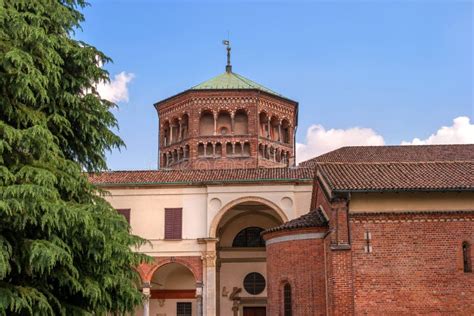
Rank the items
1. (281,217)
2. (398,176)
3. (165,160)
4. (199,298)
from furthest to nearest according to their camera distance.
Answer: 1. (165,160)
2. (281,217)
3. (199,298)
4. (398,176)

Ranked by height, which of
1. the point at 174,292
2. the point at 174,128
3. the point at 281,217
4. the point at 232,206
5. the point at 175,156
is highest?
the point at 174,128

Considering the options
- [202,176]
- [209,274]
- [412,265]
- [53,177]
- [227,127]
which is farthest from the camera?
[227,127]

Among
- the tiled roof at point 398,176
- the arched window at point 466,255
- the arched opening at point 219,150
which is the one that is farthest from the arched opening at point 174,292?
the arched window at point 466,255

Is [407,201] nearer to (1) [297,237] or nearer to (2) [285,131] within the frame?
(1) [297,237]

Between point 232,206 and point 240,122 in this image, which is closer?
point 232,206

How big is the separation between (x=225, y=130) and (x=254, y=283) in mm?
9775

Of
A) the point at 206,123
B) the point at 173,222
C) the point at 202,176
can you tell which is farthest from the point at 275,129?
the point at 173,222

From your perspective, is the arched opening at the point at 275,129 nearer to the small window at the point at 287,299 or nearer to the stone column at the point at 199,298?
the stone column at the point at 199,298

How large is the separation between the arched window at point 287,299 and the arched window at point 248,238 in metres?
15.2

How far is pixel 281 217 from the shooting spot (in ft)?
105

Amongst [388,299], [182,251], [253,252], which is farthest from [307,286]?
[253,252]

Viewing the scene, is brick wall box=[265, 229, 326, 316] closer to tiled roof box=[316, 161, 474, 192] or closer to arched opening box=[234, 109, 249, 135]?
tiled roof box=[316, 161, 474, 192]

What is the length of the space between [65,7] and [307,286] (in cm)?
1121

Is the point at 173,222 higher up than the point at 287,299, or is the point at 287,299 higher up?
the point at 173,222
